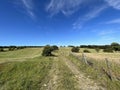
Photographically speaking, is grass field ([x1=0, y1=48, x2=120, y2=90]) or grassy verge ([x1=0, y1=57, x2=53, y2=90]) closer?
grass field ([x1=0, y1=48, x2=120, y2=90])

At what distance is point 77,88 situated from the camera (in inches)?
370

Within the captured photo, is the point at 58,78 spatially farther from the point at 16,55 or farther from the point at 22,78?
the point at 16,55

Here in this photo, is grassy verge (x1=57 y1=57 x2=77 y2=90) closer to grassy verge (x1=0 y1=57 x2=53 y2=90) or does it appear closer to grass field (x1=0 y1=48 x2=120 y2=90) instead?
grass field (x1=0 y1=48 x2=120 y2=90)

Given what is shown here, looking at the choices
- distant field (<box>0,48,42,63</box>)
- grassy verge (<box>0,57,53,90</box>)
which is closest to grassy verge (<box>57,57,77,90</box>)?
grassy verge (<box>0,57,53,90</box>)

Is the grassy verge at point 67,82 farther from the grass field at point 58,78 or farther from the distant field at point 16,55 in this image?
the distant field at point 16,55

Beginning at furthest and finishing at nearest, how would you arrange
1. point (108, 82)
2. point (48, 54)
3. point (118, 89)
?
point (48, 54)
point (108, 82)
point (118, 89)

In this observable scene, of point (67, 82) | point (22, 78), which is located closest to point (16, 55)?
point (22, 78)

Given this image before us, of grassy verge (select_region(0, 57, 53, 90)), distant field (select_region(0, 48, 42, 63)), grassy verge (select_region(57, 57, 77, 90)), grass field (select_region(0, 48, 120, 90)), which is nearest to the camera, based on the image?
grassy verge (select_region(57, 57, 77, 90))

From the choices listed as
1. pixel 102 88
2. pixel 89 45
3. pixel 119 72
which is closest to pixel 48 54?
pixel 119 72

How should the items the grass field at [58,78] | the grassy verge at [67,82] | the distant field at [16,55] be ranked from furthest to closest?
1. the distant field at [16,55]
2. the grass field at [58,78]
3. the grassy verge at [67,82]

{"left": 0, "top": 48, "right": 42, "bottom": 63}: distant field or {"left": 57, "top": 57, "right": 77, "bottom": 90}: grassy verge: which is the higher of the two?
{"left": 0, "top": 48, "right": 42, "bottom": 63}: distant field

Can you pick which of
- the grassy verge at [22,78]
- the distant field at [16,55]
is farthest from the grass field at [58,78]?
the distant field at [16,55]

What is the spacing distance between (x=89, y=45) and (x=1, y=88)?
10866cm

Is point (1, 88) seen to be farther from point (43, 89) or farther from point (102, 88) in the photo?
point (102, 88)
